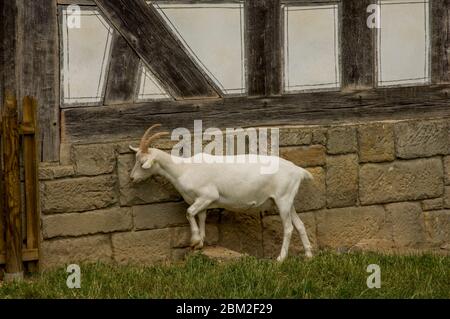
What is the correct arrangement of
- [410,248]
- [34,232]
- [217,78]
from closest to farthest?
[34,232]
[217,78]
[410,248]

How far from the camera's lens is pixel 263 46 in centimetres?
857

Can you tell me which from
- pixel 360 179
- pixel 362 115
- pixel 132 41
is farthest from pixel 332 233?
pixel 132 41

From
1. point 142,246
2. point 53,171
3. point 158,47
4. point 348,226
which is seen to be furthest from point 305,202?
point 53,171

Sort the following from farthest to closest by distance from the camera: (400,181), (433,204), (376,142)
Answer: (433,204) < (400,181) < (376,142)

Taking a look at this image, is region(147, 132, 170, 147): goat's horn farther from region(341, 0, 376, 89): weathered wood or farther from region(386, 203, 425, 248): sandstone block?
region(386, 203, 425, 248): sandstone block

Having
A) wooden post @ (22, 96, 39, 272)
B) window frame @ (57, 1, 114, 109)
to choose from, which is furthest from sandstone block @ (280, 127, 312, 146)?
wooden post @ (22, 96, 39, 272)

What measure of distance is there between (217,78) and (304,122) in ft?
3.02

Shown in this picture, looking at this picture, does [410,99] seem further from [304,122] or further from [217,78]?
[217,78]

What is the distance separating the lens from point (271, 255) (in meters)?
8.77

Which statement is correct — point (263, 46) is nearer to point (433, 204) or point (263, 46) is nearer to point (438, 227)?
point (433, 204)

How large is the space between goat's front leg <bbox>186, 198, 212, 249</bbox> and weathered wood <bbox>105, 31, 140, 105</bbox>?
1.02 m

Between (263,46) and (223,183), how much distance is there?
1.25 m

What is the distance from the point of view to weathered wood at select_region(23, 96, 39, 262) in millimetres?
7840

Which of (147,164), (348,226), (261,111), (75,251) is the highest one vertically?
(261,111)
